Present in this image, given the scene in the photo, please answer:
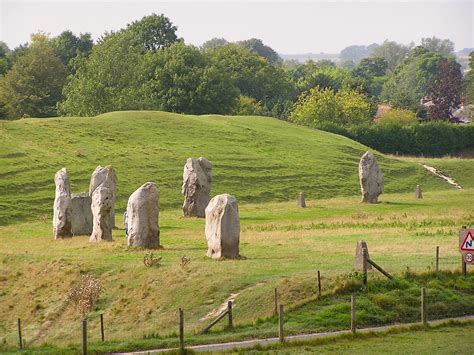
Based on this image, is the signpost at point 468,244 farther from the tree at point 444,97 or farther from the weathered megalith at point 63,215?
the tree at point 444,97

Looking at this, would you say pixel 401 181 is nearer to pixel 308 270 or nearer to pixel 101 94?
pixel 101 94

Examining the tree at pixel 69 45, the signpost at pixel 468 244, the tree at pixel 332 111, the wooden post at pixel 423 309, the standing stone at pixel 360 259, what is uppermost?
the tree at pixel 69 45

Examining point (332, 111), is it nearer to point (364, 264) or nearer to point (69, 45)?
point (69, 45)

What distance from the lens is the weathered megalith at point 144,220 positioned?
47.8m

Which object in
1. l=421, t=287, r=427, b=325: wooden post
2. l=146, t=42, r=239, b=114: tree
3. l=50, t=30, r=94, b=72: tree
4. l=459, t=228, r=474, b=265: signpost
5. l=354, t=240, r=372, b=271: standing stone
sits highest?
l=50, t=30, r=94, b=72: tree

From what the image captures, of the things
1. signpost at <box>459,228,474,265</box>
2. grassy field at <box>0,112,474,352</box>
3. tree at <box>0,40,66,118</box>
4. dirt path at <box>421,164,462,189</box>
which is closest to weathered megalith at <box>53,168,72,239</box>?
grassy field at <box>0,112,474,352</box>

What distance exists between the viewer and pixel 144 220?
47.9 m

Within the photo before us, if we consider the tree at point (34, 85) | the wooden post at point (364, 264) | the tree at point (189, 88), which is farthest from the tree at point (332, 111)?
the wooden post at point (364, 264)

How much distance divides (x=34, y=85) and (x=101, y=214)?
264ft

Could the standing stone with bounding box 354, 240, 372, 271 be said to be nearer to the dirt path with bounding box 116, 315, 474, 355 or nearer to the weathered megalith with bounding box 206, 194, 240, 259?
the dirt path with bounding box 116, 315, 474, 355

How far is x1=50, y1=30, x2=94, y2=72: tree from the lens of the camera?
154750 millimetres

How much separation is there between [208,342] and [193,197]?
32991 mm

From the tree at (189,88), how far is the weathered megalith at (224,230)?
76606 millimetres

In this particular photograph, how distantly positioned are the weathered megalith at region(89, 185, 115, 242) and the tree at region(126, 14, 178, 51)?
107 m
